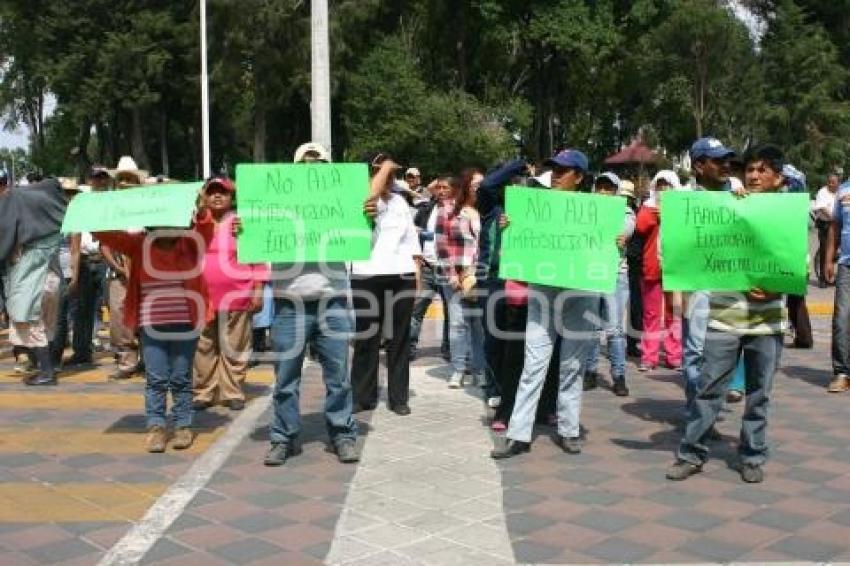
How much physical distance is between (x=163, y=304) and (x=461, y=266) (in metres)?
3.00

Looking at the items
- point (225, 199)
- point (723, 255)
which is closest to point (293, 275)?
point (225, 199)

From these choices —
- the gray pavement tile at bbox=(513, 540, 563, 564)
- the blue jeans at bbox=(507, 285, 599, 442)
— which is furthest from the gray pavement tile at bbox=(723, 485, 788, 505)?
the gray pavement tile at bbox=(513, 540, 563, 564)

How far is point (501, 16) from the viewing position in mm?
40594

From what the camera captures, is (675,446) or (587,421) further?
(587,421)

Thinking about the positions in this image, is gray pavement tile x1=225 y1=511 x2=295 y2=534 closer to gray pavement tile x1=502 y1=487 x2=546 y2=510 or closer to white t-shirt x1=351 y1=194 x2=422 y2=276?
gray pavement tile x1=502 y1=487 x2=546 y2=510

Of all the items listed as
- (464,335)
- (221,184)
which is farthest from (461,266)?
(221,184)

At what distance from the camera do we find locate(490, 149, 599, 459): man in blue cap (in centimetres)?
614

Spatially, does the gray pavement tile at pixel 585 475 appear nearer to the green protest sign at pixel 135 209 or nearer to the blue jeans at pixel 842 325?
the green protest sign at pixel 135 209

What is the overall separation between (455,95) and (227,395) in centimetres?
3045

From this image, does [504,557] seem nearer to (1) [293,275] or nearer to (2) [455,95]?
(1) [293,275]

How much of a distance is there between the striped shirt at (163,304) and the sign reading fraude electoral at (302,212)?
57 cm

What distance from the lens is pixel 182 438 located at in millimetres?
6426

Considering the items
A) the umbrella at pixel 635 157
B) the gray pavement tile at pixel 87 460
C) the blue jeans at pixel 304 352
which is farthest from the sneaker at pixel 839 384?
the umbrella at pixel 635 157

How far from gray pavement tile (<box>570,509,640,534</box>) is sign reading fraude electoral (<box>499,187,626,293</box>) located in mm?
1493
